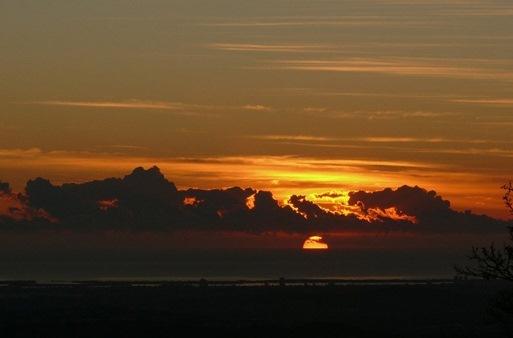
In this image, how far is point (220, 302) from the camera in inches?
4451

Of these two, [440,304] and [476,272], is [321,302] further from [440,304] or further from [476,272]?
[476,272]

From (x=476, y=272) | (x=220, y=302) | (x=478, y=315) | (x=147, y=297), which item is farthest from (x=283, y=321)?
(x=476, y=272)

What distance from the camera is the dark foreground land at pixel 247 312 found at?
259ft

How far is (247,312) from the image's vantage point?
99.6m

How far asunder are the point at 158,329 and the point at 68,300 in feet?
113

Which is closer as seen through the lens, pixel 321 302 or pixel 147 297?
pixel 321 302

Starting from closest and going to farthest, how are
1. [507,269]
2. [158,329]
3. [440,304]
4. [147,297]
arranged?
[507,269] < [158,329] < [440,304] < [147,297]

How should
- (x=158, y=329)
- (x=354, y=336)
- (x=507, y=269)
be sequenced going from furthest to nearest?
1. (x=158, y=329)
2. (x=354, y=336)
3. (x=507, y=269)

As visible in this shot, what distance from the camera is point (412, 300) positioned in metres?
116

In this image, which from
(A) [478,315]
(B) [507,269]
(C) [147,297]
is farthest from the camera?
(C) [147,297]

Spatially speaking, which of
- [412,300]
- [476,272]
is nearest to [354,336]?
[476,272]

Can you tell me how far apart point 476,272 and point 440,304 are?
8029 centimetres

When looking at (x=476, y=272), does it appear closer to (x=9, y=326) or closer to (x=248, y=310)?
(x=9, y=326)

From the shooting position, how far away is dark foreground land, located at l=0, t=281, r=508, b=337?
259 ft
